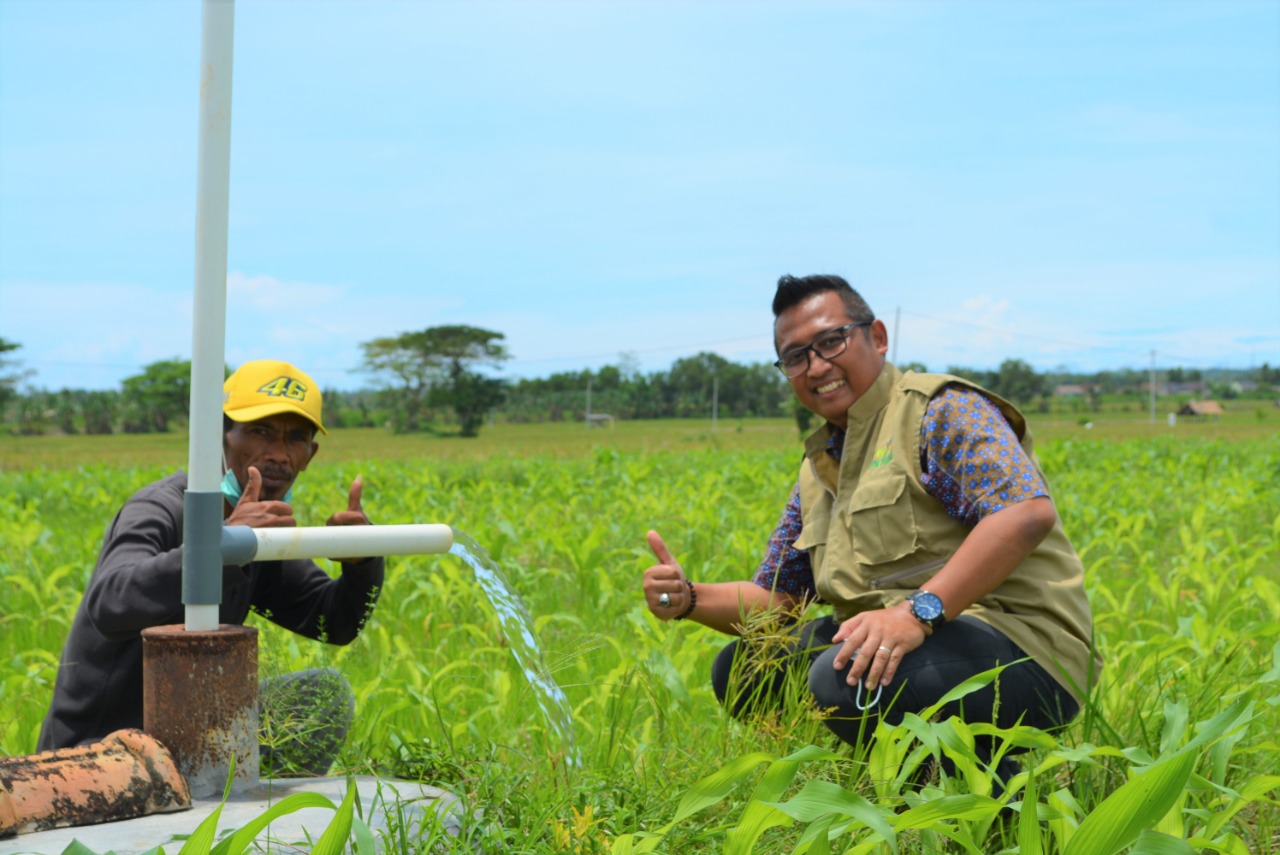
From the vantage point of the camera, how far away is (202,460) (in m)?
1.83

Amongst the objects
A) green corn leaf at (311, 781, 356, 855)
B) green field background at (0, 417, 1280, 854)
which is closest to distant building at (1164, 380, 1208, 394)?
green field background at (0, 417, 1280, 854)

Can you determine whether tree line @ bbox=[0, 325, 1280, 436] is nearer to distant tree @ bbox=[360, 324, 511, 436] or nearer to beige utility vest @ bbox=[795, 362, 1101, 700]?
distant tree @ bbox=[360, 324, 511, 436]

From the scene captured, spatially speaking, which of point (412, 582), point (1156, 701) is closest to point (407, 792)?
point (1156, 701)

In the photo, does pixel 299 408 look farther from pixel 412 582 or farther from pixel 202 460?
pixel 412 582

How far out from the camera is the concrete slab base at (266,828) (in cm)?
172

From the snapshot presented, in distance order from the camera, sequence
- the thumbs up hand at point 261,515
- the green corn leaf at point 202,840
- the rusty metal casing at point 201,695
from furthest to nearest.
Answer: the thumbs up hand at point 261,515 < the rusty metal casing at point 201,695 < the green corn leaf at point 202,840

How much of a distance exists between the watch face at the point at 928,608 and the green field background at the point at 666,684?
0.32 m

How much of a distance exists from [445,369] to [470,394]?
685 cm

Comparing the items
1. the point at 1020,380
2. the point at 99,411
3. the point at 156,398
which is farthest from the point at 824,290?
the point at 1020,380

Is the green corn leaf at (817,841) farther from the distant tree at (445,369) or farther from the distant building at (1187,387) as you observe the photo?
the distant building at (1187,387)

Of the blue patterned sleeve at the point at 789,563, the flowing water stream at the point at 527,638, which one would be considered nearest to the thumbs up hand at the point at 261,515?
the flowing water stream at the point at 527,638

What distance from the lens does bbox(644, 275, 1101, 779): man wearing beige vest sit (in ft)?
7.52

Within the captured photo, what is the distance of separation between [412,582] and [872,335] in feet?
11.0

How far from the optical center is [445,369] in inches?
3007
